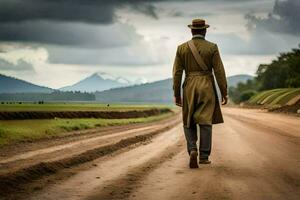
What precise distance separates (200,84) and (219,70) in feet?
1.45

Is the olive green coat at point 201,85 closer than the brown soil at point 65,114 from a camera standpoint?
Yes

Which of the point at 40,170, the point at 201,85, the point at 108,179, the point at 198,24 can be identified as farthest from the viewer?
the point at 198,24

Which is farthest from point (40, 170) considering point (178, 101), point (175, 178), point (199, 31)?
point (199, 31)

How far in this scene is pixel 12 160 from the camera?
13.0 m

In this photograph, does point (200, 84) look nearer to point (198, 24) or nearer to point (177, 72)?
point (177, 72)

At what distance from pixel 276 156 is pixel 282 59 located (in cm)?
12080

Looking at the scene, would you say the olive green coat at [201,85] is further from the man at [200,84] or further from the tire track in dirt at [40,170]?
the tire track in dirt at [40,170]

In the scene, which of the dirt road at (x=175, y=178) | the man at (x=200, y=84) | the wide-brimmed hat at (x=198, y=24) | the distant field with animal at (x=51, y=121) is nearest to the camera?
the dirt road at (x=175, y=178)

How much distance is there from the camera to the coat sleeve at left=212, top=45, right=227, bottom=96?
38.4 feet

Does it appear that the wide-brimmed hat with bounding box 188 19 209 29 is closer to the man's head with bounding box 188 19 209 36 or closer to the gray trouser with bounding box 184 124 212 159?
the man's head with bounding box 188 19 209 36

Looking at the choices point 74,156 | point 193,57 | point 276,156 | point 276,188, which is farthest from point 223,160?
point 276,188

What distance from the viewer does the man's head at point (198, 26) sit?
11766 mm

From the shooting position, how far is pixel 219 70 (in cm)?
1170

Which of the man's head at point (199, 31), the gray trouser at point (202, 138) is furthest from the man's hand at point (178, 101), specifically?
the man's head at point (199, 31)
